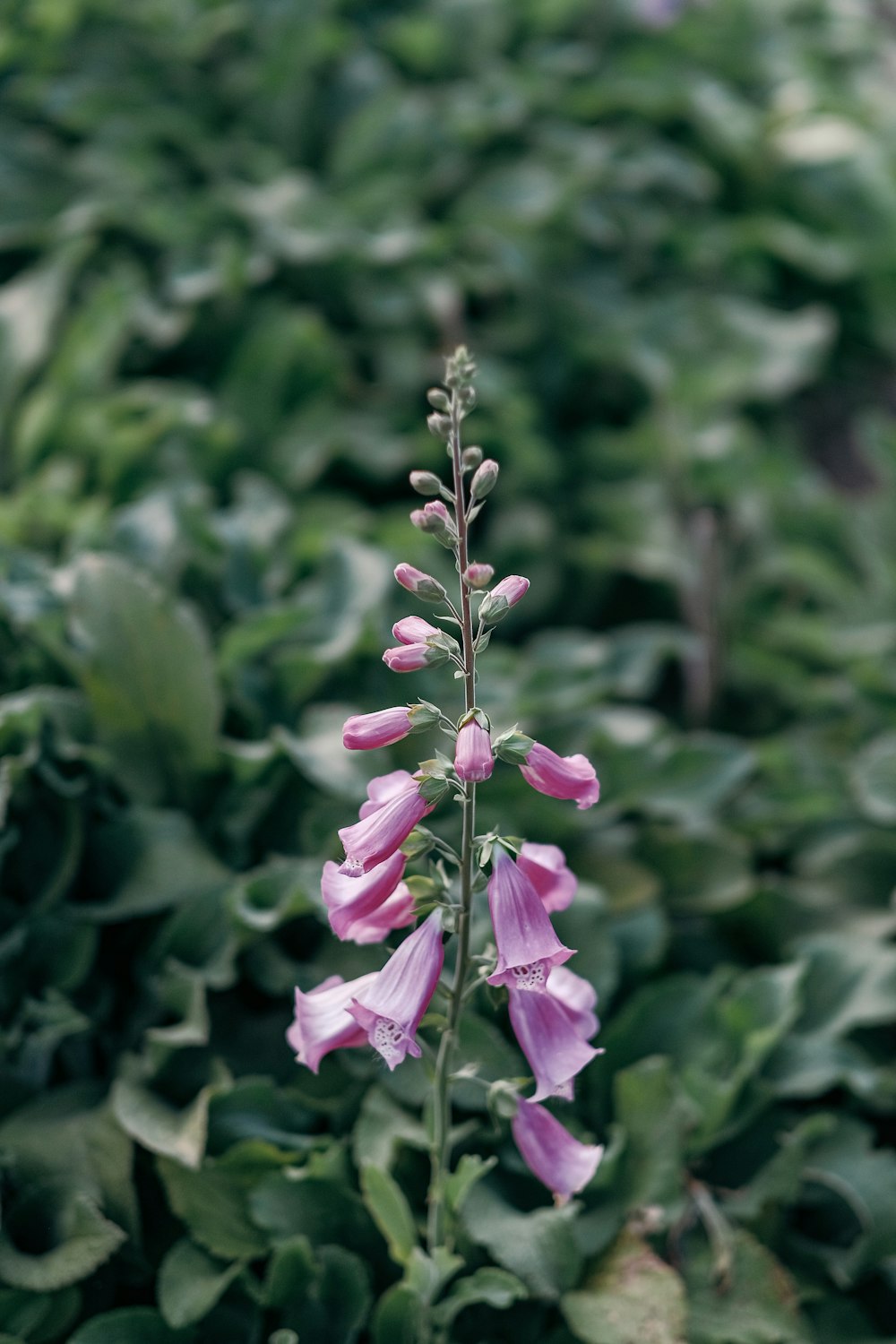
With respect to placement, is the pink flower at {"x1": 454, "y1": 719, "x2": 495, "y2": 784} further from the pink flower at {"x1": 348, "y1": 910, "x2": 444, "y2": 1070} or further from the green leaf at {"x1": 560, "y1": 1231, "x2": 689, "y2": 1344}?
the green leaf at {"x1": 560, "y1": 1231, "x2": 689, "y2": 1344}

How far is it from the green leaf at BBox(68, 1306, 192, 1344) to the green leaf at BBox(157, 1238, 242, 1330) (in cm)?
2

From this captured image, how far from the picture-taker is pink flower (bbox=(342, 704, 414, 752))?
1.32 m

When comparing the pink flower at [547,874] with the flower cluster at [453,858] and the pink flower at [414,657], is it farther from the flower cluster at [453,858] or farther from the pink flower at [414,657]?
the pink flower at [414,657]

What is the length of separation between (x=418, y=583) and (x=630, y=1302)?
1.14 meters

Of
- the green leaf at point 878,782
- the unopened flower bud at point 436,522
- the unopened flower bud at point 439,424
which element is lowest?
the green leaf at point 878,782

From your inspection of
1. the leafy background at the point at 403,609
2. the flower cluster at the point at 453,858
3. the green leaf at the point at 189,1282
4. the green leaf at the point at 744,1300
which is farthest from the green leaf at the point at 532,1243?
the flower cluster at the point at 453,858

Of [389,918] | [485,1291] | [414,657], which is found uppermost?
[414,657]

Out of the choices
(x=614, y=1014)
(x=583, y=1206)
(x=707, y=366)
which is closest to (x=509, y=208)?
(x=707, y=366)

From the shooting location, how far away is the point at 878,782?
2.56 meters

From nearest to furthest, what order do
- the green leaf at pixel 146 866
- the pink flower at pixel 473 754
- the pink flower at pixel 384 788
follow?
1. the pink flower at pixel 473 754
2. the pink flower at pixel 384 788
3. the green leaf at pixel 146 866

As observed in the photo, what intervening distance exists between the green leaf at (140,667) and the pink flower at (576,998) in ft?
3.20

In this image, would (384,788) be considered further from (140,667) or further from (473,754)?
(140,667)

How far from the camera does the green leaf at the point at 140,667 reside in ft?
7.41

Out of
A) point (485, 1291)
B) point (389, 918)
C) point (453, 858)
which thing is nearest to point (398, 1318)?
point (485, 1291)
